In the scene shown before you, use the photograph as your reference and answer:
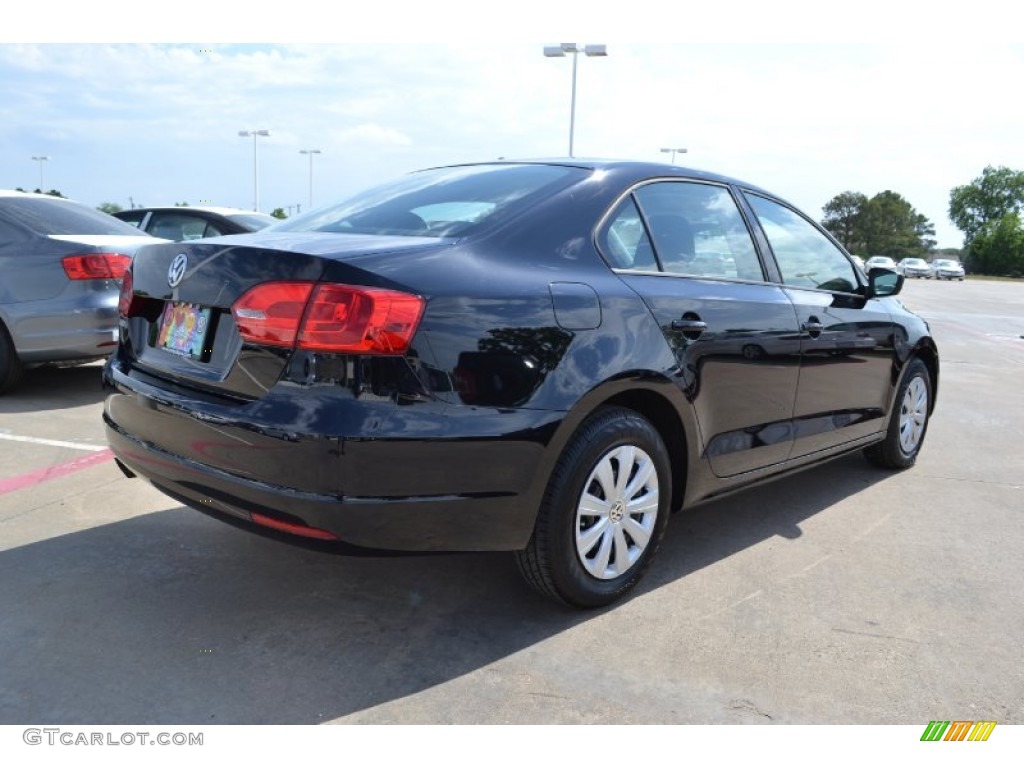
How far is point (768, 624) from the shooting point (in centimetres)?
291

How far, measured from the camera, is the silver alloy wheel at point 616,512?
2797 mm

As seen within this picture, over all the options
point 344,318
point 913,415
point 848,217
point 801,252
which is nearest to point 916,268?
point 848,217

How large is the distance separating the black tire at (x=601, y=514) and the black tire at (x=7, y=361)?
482cm

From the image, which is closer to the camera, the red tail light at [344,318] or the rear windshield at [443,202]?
the red tail light at [344,318]

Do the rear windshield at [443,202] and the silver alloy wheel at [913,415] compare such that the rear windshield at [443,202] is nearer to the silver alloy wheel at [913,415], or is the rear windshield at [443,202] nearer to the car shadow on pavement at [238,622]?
the car shadow on pavement at [238,622]

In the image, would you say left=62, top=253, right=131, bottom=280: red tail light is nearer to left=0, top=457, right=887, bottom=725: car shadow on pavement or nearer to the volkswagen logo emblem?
left=0, top=457, right=887, bottom=725: car shadow on pavement

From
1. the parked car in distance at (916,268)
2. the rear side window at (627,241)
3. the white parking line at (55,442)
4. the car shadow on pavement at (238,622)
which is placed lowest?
the car shadow on pavement at (238,622)

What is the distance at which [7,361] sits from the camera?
5.94m

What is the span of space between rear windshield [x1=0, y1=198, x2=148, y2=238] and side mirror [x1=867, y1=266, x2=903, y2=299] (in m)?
5.17

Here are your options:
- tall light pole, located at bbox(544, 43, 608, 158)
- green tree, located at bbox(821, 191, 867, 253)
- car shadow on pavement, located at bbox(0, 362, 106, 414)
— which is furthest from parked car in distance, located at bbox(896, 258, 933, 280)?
car shadow on pavement, located at bbox(0, 362, 106, 414)

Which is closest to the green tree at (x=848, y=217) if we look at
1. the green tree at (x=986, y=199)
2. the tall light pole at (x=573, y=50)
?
the green tree at (x=986, y=199)

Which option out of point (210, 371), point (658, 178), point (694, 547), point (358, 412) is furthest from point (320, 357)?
point (694, 547)

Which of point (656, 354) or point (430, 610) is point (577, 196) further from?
point (430, 610)
